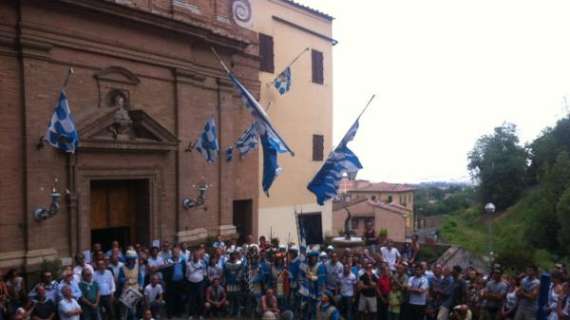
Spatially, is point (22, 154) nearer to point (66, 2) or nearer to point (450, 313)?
point (66, 2)

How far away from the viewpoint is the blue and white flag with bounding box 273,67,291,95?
73.2 feet

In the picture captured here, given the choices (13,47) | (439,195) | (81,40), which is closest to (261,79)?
(81,40)

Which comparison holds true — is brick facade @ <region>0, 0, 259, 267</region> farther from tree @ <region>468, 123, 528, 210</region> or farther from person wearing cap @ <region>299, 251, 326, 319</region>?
tree @ <region>468, 123, 528, 210</region>

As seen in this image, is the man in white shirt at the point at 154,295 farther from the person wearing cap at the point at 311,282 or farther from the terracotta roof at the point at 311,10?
the terracotta roof at the point at 311,10

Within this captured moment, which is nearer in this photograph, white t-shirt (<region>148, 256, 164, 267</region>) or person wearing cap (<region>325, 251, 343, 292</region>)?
person wearing cap (<region>325, 251, 343, 292</region>)

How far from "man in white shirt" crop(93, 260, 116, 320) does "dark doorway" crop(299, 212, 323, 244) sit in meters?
8.95

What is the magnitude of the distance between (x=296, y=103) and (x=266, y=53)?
2881 millimetres

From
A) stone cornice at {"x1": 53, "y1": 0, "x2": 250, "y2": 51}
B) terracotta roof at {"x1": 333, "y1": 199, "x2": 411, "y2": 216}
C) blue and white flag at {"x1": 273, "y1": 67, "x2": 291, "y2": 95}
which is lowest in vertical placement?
terracotta roof at {"x1": 333, "y1": 199, "x2": 411, "y2": 216}

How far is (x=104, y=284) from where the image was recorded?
38.1ft

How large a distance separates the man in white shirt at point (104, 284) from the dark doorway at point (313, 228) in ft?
29.4

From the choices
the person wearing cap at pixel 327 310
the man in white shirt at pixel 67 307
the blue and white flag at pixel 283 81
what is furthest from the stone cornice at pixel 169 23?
the person wearing cap at pixel 327 310

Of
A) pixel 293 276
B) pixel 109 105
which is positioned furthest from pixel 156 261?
pixel 109 105

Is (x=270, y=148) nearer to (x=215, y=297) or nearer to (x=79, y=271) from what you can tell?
(x=215, y=297)

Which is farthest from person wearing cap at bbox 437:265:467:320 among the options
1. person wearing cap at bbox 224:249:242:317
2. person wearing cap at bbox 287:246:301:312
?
person wearing cap at bbox 224:249:242:317
